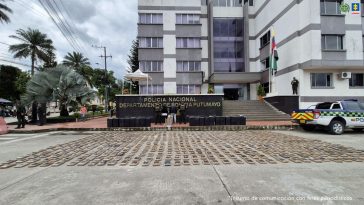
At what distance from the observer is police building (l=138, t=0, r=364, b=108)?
65.0 ft

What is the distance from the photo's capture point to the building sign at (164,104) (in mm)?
18500

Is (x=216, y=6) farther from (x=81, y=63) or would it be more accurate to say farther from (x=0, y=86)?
(x=0, y=86)

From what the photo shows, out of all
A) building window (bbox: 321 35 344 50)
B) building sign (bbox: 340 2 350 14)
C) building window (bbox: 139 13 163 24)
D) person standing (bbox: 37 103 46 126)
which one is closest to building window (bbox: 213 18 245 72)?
building window (bbox: 139 13 163 24)

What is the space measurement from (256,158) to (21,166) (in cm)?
676

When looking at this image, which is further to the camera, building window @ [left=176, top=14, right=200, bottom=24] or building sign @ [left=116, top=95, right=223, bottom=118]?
building window @ [left=176, top=14, right=200, bottom=24]

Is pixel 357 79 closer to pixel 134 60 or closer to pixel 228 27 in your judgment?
pixel 228 27

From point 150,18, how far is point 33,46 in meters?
22.0

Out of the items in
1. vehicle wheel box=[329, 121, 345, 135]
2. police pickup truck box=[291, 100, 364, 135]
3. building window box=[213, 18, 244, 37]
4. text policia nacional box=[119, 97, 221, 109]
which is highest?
building window box=[213, 18, 244, 37]

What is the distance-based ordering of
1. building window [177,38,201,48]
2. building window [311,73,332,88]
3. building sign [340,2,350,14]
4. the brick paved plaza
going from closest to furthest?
the brick paved plaza → building sign [340,2,350,14] → building window [311,73,332,88] → building window [177,38,201,48]

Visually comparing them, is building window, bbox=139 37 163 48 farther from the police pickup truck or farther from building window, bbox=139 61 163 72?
the police pickup truck

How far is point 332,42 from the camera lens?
19953 millimetres

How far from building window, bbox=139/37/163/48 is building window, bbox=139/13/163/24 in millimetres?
2193

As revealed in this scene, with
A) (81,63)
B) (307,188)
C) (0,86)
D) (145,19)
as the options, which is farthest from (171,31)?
(0,86)

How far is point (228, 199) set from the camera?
3742 mm
